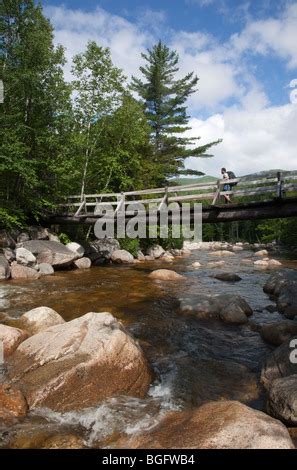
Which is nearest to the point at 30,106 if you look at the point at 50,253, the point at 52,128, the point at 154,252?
the point at 52,128

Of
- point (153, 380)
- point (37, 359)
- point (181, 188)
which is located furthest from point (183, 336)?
point (181, 188)

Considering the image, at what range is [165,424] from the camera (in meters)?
3.49

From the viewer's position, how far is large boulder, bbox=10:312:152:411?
396cm

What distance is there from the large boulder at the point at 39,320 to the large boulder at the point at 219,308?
11.7 ft

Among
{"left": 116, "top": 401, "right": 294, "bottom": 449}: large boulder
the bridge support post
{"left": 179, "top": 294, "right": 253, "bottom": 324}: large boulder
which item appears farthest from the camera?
the bridge support post

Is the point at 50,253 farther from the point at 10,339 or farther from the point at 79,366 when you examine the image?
the point at 79,366

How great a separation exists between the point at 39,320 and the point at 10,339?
97 centimetres

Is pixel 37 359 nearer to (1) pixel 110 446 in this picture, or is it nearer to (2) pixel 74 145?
(1) pixel 110 446

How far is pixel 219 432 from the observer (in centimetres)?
286

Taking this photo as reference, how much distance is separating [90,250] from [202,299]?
37.1 ft

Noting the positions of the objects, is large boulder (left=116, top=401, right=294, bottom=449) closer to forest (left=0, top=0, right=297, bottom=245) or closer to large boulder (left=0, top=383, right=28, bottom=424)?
large boulder (left=0, top=383, right=28, bottom=424)

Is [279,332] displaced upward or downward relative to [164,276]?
upward

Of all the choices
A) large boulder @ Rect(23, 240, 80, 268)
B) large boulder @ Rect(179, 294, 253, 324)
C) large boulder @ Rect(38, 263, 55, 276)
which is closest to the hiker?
large boulder @ Rect(179, 294, 253, 324)

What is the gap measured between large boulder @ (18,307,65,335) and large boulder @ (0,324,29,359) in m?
0.52
